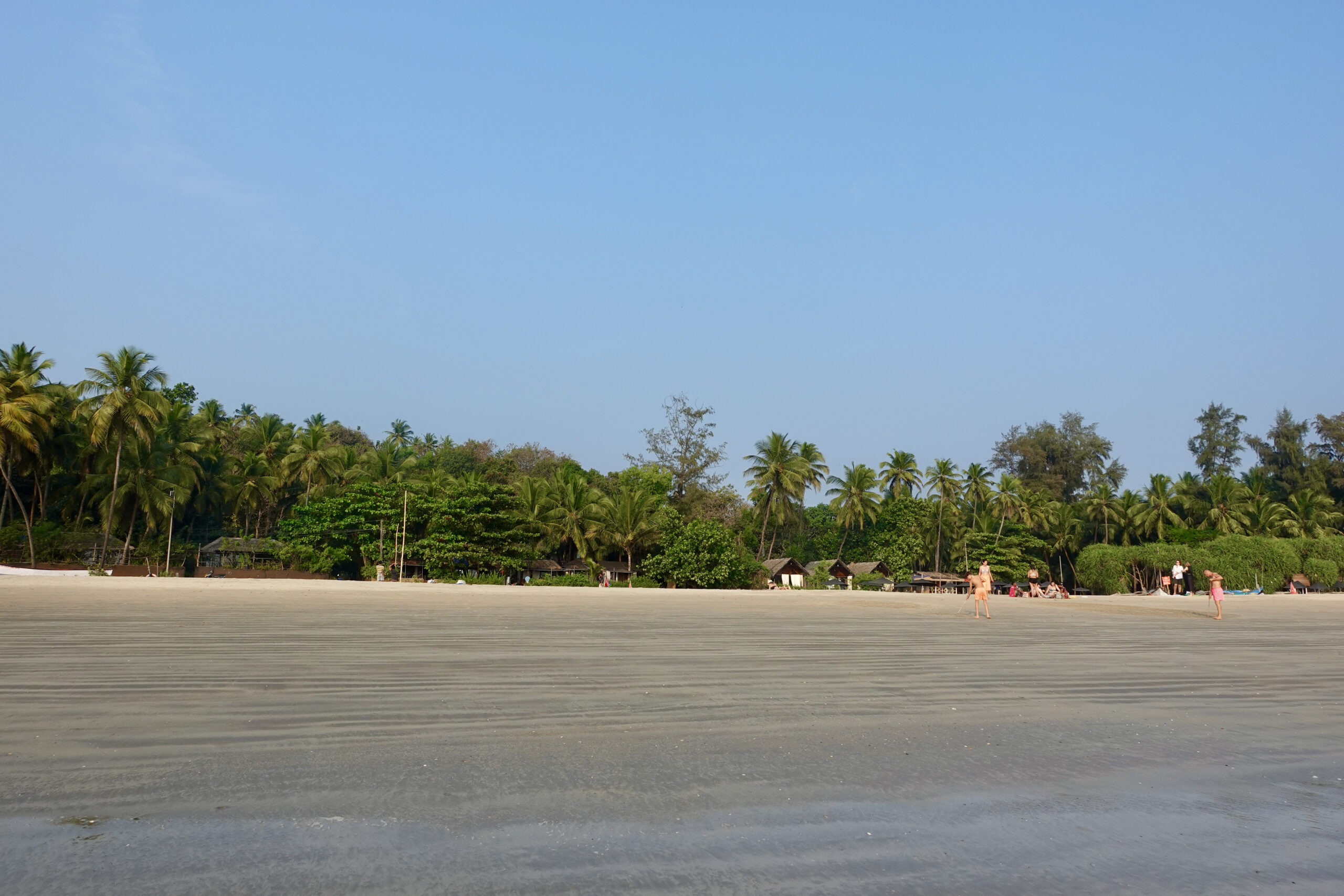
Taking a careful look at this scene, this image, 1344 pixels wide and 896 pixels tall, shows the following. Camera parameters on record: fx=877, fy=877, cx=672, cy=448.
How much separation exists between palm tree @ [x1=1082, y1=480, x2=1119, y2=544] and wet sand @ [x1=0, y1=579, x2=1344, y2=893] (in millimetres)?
57546

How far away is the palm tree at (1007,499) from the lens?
59531mm

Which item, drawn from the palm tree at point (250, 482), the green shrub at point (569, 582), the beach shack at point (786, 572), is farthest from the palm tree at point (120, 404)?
the beach shack at point (786, 572)

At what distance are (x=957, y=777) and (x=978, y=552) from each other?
56.5m

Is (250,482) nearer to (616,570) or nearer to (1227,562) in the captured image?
(616,570)

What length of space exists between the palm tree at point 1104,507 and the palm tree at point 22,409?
199ft

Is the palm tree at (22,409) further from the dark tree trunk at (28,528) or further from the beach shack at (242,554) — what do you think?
the beach shack at (242,554)

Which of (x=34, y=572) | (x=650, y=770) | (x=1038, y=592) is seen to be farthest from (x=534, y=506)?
(x=650, y=770)

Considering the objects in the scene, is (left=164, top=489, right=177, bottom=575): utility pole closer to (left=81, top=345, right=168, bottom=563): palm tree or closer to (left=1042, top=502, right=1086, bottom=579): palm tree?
(left=81, top=345, right=168, bottom=563): palm tree

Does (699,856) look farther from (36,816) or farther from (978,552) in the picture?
(978,552)

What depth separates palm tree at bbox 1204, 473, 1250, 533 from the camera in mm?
55312

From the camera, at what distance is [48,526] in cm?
3956

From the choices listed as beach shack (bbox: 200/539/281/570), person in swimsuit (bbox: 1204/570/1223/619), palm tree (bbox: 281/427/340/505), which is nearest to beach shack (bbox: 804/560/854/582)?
palm tree (bbox: 281/427/340/505)

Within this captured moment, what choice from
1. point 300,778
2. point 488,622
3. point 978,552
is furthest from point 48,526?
point 978,552

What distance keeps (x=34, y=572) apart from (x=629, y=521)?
26.0 m
